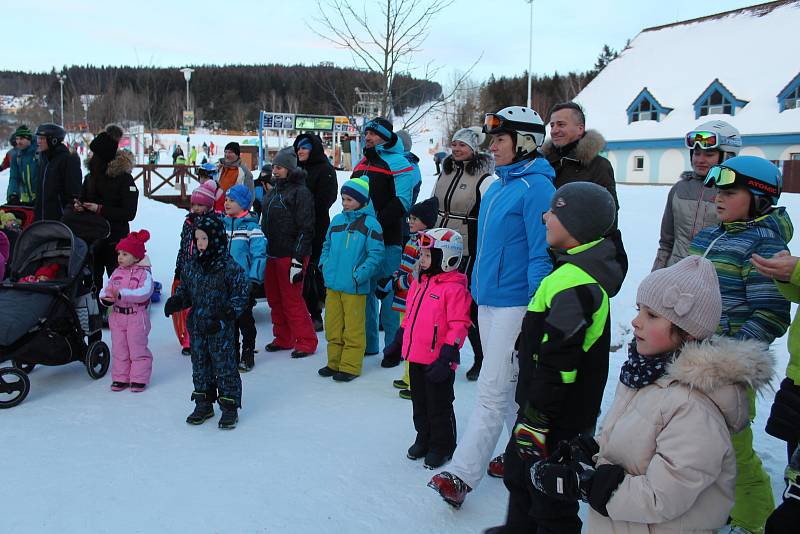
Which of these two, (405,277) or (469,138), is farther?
(405,277)

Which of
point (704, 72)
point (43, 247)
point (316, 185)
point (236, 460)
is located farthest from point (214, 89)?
point (236, 460)

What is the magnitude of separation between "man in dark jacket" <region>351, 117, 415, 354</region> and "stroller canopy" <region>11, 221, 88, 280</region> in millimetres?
2585

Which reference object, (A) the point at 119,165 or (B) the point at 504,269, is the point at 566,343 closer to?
(B) the point at 504,269

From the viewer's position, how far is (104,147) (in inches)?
259

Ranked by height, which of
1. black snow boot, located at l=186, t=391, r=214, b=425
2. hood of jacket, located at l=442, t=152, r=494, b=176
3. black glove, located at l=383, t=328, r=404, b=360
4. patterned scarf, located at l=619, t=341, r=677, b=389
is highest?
Answer: hood of jacket, located at l=442, t=152, r=494, b=176

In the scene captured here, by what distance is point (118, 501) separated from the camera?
3.35m

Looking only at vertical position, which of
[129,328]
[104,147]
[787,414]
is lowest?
[129,328]

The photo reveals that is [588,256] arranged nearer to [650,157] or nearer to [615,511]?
[615,511]

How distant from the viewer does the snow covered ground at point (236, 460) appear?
320cm

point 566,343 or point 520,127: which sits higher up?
point 520,127

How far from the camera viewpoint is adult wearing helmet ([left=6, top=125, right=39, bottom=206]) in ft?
24.8

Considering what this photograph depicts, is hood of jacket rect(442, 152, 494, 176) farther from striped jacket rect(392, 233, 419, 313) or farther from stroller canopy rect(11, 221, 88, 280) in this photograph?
stroller canopy rect(11, 221, 88, 280)

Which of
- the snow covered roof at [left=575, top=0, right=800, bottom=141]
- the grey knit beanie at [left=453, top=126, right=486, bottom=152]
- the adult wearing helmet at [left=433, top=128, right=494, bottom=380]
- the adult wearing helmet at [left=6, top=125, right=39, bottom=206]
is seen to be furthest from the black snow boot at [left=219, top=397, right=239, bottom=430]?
the snow covered roof at [left=575, top=0, right=800, bottom=141]

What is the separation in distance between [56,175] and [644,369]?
22.6 feet
